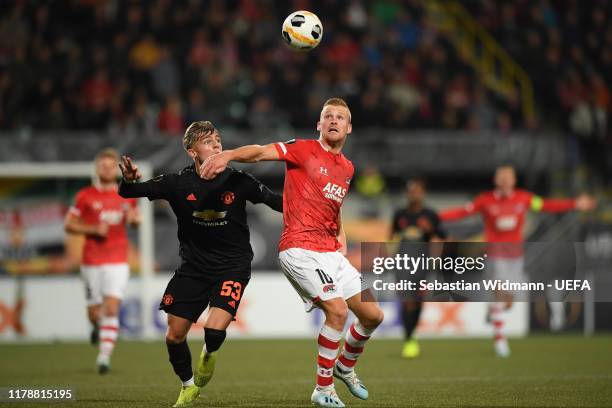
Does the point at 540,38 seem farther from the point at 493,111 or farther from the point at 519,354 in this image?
the point at 519,354

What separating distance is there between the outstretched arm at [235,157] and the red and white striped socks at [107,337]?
4.35 metres

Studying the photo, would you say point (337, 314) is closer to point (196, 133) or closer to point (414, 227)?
point (196, 133)

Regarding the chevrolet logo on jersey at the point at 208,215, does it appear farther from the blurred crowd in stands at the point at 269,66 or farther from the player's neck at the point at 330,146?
the blurred crowd in stands at the point at 269,66

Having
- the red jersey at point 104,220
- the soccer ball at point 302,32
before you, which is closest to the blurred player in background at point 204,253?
the soccer ball at point 302,32

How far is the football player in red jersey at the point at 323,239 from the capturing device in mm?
7367

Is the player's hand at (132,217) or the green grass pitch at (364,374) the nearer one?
the green grass pitch at (364,374)

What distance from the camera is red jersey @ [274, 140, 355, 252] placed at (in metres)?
7.45

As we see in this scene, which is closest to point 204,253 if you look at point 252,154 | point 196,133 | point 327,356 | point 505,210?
point 196,133

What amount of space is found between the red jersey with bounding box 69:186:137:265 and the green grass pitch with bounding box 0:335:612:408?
4.08 feet

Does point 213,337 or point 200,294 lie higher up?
point 200,294

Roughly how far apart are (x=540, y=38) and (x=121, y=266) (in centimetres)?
1247

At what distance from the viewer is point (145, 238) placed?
1532 cm

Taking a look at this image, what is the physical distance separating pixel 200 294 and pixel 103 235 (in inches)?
159

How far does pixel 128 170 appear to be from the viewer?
7191 millimetres
